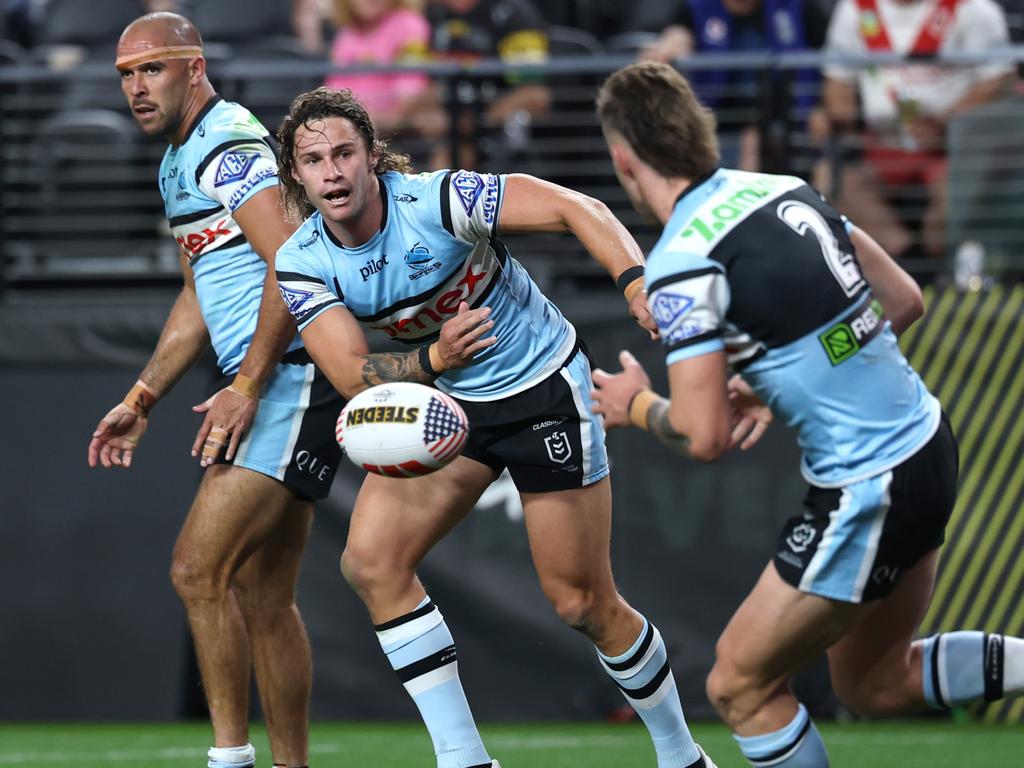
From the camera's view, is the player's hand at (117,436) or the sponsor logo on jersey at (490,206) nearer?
the sponsor logo on jersey at (490,206)

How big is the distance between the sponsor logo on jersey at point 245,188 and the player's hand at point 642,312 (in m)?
1.46

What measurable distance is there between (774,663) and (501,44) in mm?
→ 6211

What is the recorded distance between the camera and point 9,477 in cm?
891

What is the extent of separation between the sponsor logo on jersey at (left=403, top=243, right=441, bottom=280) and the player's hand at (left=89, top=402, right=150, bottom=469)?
1.43m

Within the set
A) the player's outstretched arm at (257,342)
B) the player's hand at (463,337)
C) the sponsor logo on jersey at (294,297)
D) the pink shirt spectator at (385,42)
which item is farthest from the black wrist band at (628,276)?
the pink shirt spectator at (385,42)

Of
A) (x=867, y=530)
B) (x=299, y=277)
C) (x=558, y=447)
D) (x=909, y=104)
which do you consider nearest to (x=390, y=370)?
(x=299, y=277)

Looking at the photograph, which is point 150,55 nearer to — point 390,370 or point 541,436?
point 390,370

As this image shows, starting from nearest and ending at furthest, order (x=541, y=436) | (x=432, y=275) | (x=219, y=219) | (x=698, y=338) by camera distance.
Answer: (x=698, y=338), (x=432, y=275), (x=541, y=436), (x=219, y=219)

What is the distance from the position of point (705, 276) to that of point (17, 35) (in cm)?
835

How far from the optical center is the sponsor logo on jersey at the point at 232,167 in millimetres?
5582

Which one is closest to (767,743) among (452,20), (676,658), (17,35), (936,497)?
(936,497)

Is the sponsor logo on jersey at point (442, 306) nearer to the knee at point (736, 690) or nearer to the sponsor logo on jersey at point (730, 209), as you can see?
the sponsor logo on jersey at point (730, 209)

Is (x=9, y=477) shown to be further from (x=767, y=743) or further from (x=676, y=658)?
(x=767, y=743)

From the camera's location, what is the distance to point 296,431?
5.74 m
